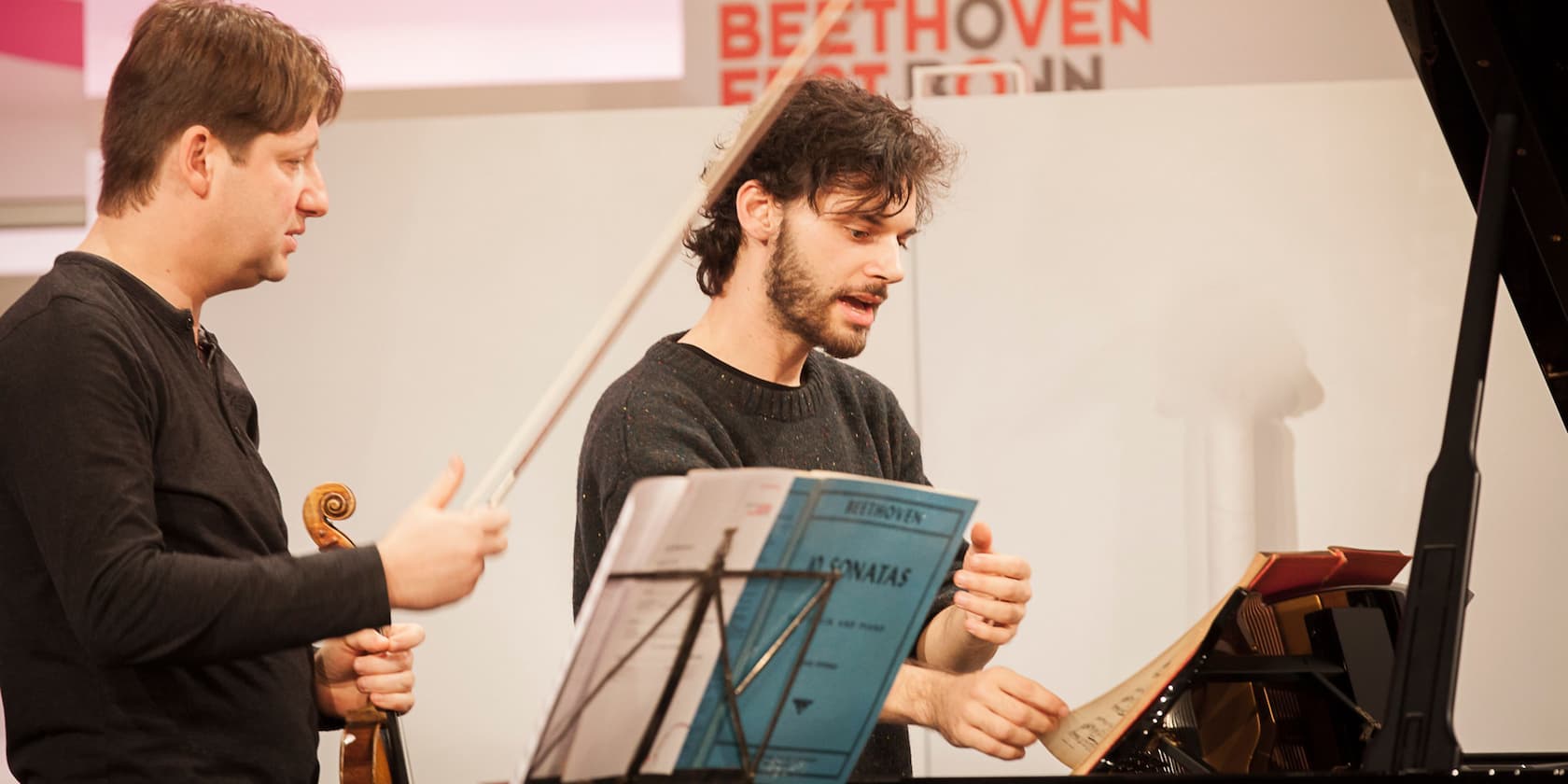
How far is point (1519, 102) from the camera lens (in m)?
1.34

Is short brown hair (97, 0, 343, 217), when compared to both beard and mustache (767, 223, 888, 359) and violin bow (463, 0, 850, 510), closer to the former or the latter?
violin bow (463, 0, 850, 510)

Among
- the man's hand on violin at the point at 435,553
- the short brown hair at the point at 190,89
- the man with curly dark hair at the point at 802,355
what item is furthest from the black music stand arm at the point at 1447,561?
the short brown hair at the point at 190,89

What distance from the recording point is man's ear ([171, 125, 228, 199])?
1.31 m

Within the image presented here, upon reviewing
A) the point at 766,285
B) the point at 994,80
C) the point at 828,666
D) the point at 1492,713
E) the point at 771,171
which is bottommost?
the point at 1492,713

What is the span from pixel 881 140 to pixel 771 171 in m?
0.14

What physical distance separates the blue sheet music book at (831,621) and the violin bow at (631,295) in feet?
0.73

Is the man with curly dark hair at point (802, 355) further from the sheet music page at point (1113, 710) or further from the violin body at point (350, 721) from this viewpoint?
the violin body at point (350, 721)

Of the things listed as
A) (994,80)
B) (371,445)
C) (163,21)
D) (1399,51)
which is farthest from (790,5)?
(163,21)

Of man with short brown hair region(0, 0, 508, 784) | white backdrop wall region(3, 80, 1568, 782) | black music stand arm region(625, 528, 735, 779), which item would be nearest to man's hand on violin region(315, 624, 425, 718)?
man with short brown hair region(0, 0, 508, 784)

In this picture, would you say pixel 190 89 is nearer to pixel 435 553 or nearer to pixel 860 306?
pixel 435 553

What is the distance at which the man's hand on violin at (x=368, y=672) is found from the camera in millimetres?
1444

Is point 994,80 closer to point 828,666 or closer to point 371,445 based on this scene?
point 371,445

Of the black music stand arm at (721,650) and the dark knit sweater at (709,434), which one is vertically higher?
the dark knit sweater at (709,434)

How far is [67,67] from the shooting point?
13.4 ft
